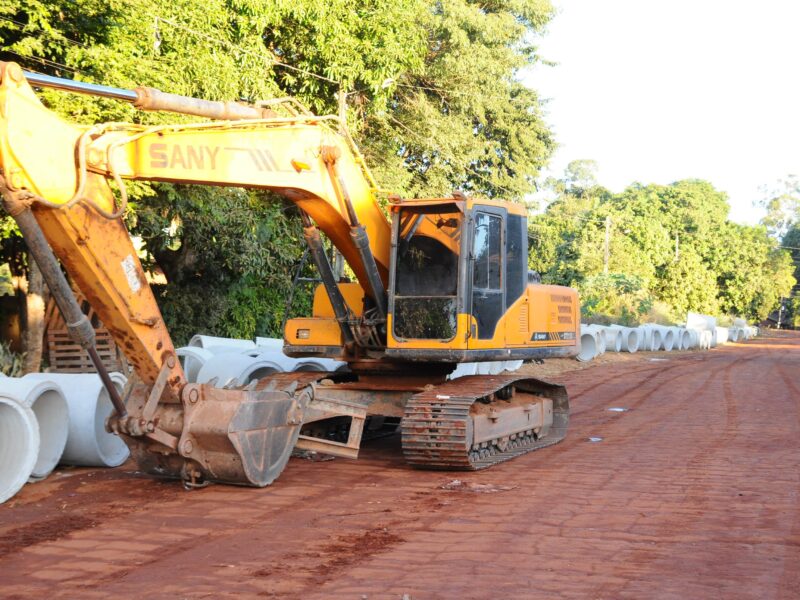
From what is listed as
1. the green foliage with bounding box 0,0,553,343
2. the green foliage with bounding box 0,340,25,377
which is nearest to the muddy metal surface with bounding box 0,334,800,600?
the green foliage with bounding box 0,340,25,377

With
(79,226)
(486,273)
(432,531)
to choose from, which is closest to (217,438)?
(432,531)

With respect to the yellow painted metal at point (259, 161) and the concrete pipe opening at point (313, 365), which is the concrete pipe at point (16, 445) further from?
the concrete pipe opening at point (313, 365)

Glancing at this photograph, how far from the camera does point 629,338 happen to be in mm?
33438

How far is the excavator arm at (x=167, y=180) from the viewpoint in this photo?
262 inches

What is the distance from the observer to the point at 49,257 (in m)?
6.68

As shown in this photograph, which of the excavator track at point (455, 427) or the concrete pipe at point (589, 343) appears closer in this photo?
the excavator track at point (455, 427)

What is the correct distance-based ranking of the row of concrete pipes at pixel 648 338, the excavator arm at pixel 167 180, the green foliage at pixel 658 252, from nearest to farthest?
the excavator arm at pixel 167 180
the row of concrete pipes at pixel 648 338
the green foliage at pixel 658 252

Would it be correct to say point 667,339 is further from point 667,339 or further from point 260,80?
point 260,80

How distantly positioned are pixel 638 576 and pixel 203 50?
12.0 metres

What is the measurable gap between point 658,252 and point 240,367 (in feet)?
161

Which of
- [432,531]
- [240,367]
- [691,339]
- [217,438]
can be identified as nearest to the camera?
[432,531]

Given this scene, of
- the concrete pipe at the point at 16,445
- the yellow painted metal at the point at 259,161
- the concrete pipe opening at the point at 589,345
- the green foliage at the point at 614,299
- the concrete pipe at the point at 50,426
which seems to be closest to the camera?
the yellow painted metal at the point at 259,161

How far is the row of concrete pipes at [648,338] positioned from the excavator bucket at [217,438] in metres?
14.8

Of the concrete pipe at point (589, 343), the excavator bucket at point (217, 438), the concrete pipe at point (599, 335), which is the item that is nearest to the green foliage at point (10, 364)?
the excavator bucket at point (217, 438)
